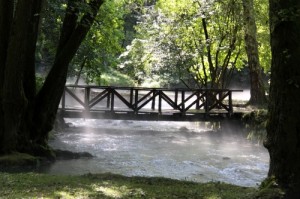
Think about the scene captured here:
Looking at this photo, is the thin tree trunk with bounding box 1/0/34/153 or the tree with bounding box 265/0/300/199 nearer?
the tree with bounding box 265/0/300/199

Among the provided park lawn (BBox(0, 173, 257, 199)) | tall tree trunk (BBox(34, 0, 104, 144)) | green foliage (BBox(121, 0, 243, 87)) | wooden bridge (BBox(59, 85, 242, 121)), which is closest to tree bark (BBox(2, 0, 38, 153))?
tall tree trunk (BBox(34, 0, 104, 144))

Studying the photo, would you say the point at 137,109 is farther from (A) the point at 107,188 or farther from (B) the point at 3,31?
(A) the point at 107,188

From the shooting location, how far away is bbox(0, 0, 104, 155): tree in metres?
9.05

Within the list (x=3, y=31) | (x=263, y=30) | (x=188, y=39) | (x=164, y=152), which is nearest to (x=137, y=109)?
(x=164, y=152)

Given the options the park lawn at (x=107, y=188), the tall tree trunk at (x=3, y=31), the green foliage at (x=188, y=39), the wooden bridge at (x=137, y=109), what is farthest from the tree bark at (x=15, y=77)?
the green foliage at (x=188, y=39)

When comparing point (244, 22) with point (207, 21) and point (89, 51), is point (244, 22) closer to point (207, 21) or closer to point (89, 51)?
point (207, 21)

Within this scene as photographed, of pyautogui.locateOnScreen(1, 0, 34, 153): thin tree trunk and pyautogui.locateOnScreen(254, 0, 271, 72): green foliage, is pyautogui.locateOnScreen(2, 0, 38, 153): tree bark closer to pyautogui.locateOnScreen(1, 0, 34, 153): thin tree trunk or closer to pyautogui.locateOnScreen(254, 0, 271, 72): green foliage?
pyautogui.locateOnScreen(1, 0, 34, 153): thin tree trunk

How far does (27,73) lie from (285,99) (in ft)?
24.5

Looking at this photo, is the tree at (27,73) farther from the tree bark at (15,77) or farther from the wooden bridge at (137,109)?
the wooden bridge at (137,109)

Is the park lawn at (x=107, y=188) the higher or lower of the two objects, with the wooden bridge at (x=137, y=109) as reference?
lower

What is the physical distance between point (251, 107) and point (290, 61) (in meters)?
15.6

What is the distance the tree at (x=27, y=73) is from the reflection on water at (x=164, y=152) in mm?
1124

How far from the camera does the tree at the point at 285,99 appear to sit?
4.59 meters

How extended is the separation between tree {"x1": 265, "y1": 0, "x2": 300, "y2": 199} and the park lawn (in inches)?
22.3
